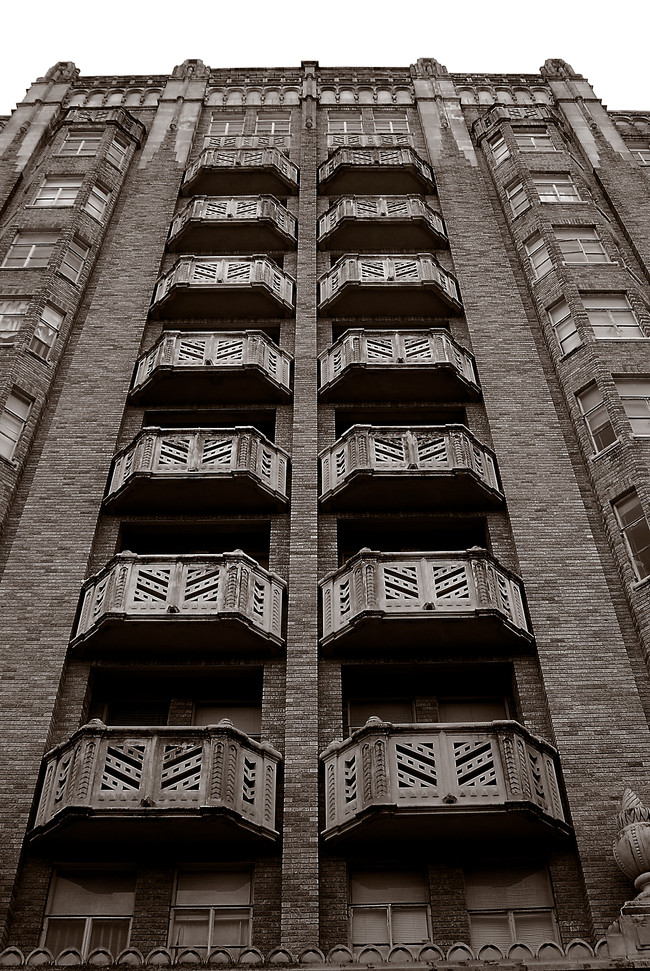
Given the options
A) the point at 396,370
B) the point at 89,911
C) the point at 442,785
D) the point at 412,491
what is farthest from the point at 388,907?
the point at 396,370

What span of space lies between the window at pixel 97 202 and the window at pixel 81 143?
2469mm

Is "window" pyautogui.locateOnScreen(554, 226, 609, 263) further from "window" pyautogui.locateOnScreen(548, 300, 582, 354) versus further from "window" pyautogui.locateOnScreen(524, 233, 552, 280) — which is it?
"window" pyautogui.locateOnScreen(548, 300, 582, 354)

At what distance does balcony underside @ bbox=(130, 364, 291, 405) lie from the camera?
931 inches

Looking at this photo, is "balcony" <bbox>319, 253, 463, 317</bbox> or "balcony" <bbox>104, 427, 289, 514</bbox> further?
"balcony" <bbox>319, 253, 463, 317</bbox>

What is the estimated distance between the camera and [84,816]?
14.7 metres

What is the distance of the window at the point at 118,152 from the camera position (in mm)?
32938

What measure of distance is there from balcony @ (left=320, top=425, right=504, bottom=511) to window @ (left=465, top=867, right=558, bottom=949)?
7.85 meters

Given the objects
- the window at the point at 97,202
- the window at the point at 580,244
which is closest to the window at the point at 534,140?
the window at the point at 580,244

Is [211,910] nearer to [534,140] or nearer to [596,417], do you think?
[596,417]

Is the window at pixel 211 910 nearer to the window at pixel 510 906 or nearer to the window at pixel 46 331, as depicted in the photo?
the window at pixel 510 906

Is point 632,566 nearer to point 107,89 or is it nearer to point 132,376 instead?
point 132,376

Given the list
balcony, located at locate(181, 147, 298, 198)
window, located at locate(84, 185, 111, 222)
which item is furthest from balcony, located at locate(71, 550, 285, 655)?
balcony, located at locate(181, 147, 298, 198)

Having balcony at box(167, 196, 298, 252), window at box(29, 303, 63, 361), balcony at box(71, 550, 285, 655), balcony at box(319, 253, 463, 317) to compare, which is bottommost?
balcony at box(71, 550, 285, 655)

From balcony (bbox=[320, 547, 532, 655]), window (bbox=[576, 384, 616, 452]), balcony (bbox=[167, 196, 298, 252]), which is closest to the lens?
balcony (bbox=[320, 547, 532, 655])
